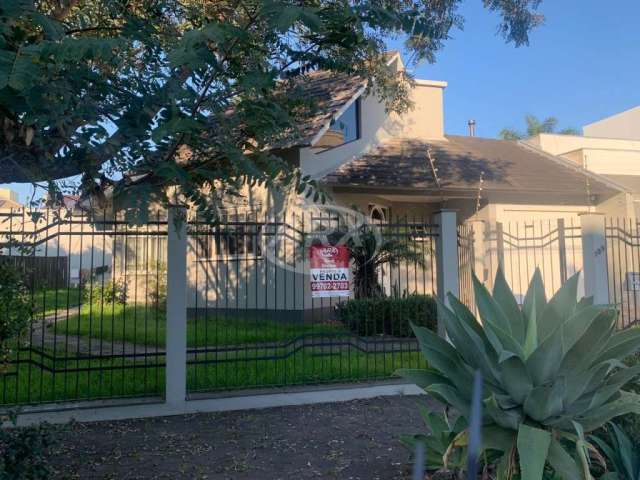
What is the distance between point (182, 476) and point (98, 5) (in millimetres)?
5690

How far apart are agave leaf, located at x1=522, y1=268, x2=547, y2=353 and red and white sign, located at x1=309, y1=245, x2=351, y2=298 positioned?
166 inches

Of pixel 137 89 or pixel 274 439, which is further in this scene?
pixel 274 439

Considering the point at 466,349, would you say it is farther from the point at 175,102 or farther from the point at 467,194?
the point at 467,194

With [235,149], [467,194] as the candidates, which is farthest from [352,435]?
[467,194]

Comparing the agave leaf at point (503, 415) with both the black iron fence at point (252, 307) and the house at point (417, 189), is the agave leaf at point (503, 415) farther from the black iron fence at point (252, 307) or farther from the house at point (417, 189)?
the house at point (417, 189)

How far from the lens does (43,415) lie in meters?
6.19

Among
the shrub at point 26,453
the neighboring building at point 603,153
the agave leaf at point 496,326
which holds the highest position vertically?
the neighboring building at point 603,153

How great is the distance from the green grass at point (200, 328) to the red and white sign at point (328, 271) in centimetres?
68

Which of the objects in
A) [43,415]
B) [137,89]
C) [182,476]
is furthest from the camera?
[43,415]

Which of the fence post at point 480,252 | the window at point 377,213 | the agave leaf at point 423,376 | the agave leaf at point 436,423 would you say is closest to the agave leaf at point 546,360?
the agave leaf at point 423,376

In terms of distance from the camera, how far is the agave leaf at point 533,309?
354 centimetres

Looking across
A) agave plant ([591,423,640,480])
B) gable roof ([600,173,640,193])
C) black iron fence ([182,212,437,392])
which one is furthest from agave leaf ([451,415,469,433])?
gable roof ([600,173,640,193])

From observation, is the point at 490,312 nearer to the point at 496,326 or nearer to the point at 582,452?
the point at 496,326

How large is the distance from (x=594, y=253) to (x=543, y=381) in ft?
19.6
